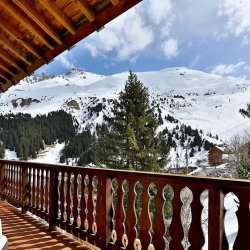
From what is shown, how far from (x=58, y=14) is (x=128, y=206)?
6.43 ft

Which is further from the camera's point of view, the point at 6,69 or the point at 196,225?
the point at 6,69

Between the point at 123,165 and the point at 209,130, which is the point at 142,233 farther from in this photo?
the point at 209,130

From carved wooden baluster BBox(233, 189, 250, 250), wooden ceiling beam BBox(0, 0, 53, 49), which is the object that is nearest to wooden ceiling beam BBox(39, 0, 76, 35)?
wooden ceiling beam BBox(0, 0, 53, 49)

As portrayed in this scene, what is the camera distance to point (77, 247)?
12.0ft

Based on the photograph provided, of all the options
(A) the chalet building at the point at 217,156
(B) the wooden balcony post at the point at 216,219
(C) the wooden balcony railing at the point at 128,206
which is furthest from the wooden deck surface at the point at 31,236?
(A) the chalet building at the point at 217,156

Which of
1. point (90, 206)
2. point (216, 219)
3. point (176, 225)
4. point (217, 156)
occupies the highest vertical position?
point (216, 219)

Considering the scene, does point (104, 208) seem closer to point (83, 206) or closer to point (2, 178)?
point (83, 206)

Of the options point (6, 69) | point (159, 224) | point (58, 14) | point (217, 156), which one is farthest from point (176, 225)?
point (217, 156)

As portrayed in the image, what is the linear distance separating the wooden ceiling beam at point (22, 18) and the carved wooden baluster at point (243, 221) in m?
2.68

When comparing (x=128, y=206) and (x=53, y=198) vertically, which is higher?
(x=128, y=206)

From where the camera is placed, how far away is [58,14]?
3.04 m

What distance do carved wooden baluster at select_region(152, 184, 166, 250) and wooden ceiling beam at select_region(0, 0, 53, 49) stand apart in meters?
2.15

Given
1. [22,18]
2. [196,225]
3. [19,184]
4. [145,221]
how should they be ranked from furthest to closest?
1. [19,184]
2. [22,18]
3. [145,221]
4. [196,225]

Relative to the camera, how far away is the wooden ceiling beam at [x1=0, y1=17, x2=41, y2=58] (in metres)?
3.53
